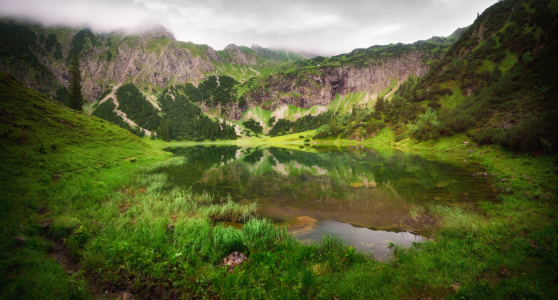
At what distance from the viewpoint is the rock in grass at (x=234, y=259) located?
28.6 feet

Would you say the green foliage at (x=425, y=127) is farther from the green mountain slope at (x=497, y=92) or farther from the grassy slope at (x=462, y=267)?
the grassy slope at (x=462, y=267)

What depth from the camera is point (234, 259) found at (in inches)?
357

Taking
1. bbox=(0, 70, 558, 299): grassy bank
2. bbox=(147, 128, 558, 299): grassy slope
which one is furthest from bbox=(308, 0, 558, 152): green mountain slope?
bbox=(0, 70, 558, 299): grassy bank

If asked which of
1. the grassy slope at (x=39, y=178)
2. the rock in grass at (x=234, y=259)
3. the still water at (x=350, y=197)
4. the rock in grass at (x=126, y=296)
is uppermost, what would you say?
the grassy slope at (x=39, y=178)

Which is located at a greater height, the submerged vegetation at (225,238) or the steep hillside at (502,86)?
the steep hillside at (502,86)

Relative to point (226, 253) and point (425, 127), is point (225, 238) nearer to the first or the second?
point (226, 253)

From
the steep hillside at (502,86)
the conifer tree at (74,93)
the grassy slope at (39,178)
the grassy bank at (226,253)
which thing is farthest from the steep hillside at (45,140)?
the steep hillside at (502,86)

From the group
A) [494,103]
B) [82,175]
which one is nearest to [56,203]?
[82,175]

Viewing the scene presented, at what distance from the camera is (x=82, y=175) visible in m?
22.3

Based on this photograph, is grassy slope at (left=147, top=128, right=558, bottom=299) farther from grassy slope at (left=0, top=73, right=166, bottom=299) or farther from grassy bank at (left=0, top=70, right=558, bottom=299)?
grassy slope at (left=0, top=73, right=166, bottom=299)

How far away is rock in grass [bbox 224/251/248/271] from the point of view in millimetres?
8730

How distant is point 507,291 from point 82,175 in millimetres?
33969

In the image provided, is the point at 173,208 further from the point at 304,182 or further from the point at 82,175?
the point at 304,182

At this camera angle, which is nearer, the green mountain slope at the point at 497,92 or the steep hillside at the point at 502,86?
the steep hillside at the point at 502,86
